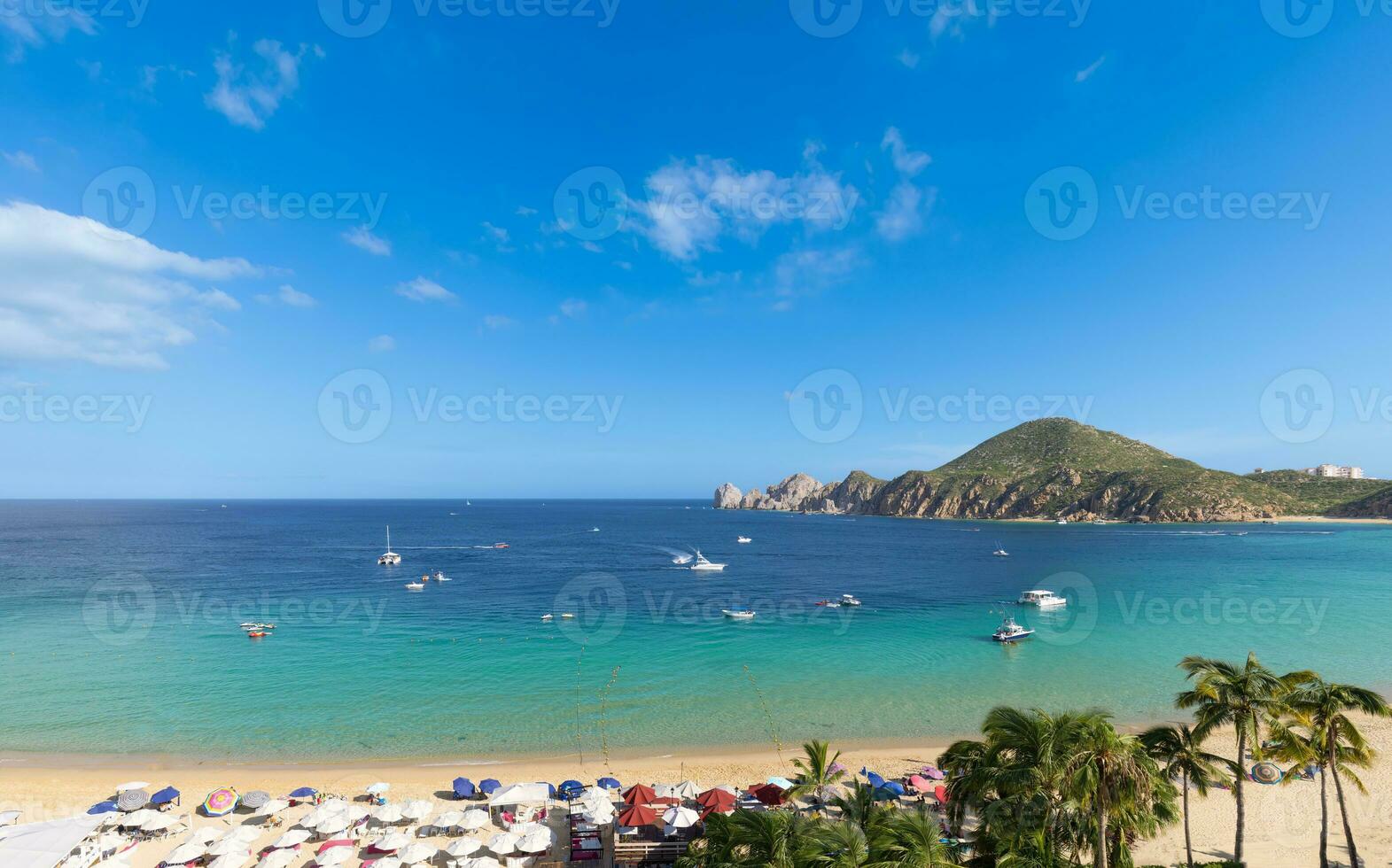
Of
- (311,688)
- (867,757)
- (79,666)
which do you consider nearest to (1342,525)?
(867,757)

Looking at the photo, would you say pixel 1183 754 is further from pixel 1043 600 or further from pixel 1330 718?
pixel 1043 600

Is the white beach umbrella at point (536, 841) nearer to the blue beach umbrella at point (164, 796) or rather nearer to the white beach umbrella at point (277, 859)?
the white beach umbrella at point (277, 859)

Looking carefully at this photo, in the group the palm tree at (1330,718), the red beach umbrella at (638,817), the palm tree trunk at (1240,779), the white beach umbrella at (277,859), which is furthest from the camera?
the white beach umbrella at (277,859)

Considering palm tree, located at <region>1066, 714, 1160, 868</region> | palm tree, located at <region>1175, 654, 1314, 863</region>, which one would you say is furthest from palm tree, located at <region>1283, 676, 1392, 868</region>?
palm tree, located at <region>1066, 714, 1160, 868</region>

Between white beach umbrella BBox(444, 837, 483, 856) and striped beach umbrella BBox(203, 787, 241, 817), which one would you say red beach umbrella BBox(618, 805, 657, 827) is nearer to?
white beach umbrella BBox(444, 837, 483, 856)

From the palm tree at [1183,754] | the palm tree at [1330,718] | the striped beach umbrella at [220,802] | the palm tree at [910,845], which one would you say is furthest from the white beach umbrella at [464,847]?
the palm tree at [1330,718]

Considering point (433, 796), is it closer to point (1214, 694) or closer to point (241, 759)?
point (241, 759)

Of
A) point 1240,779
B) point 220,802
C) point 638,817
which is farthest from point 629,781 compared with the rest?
point 1240,779
